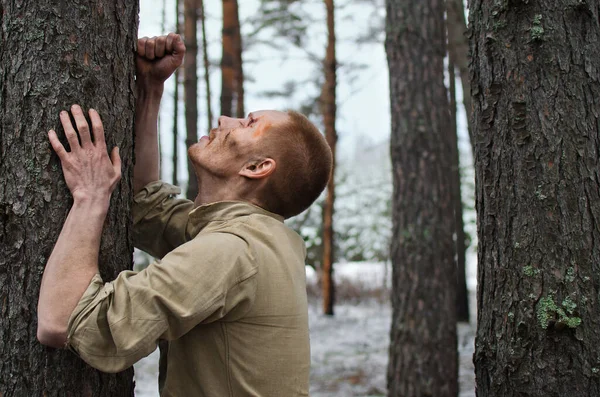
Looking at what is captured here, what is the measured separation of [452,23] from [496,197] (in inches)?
325

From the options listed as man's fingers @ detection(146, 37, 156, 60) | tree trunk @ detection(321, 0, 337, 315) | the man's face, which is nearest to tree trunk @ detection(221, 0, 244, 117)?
tree trunk @ detection(321, 0, 337, 315)

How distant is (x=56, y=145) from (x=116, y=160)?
0.67 feet

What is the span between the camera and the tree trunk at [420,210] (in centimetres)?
587

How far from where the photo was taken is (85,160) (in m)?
1.99

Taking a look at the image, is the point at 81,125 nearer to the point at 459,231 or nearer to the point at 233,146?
the point at 233,146

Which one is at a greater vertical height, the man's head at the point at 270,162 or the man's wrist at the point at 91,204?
the man's head at the point at 270,162

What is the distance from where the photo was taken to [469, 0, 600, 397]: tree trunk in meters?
2.34

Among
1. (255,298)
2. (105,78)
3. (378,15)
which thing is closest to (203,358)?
(255,298)

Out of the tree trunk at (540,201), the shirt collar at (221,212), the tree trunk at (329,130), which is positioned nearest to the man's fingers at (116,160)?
the shirt collar at (221,212)

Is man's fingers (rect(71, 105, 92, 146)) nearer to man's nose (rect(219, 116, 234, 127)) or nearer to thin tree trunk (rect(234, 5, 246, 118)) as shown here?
man's nose (rect(219, 116, 234, 127))

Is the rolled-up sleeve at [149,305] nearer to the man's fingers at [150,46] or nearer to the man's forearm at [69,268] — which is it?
the man's forearm at [69,268]

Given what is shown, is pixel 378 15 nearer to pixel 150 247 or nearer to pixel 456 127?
pixel 456 127

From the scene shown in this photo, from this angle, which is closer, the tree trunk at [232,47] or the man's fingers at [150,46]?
the man's fingers at [150,46]

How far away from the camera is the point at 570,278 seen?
2340 millimetres
